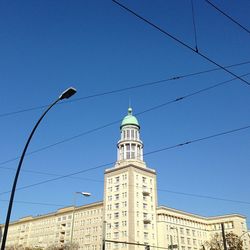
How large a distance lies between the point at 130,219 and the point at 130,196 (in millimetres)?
5538

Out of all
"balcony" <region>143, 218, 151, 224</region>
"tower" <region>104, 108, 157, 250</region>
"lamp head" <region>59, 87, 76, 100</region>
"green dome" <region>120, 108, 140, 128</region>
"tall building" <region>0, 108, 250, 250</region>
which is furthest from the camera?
"green dome" <region>120, 108, 140, 128</region>

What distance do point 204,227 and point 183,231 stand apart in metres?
12.9

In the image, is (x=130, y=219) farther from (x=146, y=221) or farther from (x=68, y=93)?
(x=68, y=93)

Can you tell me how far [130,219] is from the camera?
7906 cm

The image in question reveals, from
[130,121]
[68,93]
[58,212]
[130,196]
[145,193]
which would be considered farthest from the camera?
[58,212]

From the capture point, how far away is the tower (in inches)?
3132

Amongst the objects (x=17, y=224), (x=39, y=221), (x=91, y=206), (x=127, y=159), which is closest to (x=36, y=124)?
(x=127, y=159)

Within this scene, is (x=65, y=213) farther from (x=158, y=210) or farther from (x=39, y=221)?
(x=158, y=210)

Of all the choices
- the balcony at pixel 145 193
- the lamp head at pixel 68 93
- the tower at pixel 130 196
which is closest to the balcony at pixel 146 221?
the tower at pixel 130 196

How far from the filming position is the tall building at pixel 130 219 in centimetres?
8081

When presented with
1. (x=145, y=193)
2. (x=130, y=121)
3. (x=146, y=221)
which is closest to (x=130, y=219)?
(x=146, y=221)

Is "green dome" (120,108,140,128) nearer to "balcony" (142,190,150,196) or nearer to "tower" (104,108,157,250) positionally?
"tower" (104,108,157,250)

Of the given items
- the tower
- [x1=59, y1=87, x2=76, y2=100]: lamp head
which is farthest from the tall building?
[x1=59, y1=87, x2=76, y2=100]: lamp head

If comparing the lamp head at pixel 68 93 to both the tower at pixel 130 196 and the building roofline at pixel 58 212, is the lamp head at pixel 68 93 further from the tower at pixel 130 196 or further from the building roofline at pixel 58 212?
the building roofline at pixel 58 212
